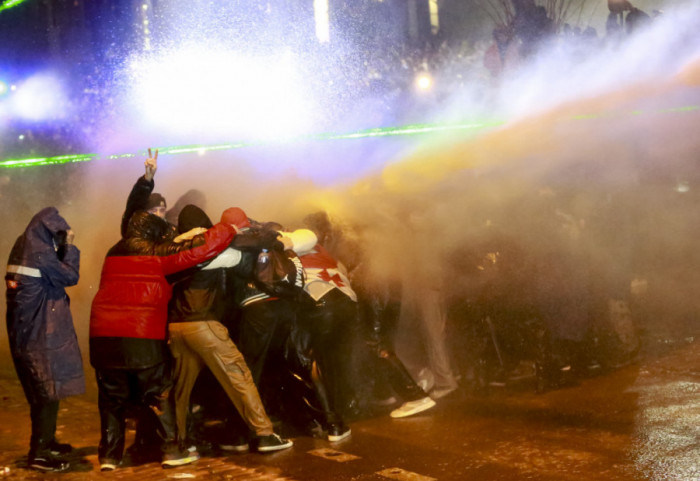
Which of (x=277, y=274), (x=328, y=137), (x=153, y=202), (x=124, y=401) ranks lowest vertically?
(x=124, y=401)

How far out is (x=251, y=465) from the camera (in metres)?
5.45

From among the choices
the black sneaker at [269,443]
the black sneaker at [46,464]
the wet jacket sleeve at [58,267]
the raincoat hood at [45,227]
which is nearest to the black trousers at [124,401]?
the black sneaker at [46,464]

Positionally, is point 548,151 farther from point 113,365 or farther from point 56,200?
point 56,200

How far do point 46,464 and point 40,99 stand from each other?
64.7 ft

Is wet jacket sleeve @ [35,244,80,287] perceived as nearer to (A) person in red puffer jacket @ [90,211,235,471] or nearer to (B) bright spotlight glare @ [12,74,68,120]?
(A) person in red puffer jacket @ [90,211,235,471]

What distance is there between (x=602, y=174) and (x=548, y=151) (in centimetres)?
69

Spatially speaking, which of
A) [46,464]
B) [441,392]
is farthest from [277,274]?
[441,392]

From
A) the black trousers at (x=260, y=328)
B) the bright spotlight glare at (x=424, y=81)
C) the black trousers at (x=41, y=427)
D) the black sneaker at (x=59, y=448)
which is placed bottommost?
the black sneaker at (x=59, y=448)

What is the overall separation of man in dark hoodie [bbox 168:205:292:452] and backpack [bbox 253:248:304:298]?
7.4 inches

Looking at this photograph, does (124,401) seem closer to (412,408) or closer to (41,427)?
(41,427)

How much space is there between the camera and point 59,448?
19.0 ft

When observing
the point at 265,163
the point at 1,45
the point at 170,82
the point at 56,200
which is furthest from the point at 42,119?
the point at 265,163

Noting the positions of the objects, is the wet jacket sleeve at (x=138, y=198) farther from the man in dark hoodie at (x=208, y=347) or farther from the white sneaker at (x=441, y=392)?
the white sneaker at (x=441, y=392)

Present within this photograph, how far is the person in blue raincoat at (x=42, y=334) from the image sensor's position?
554 cm
